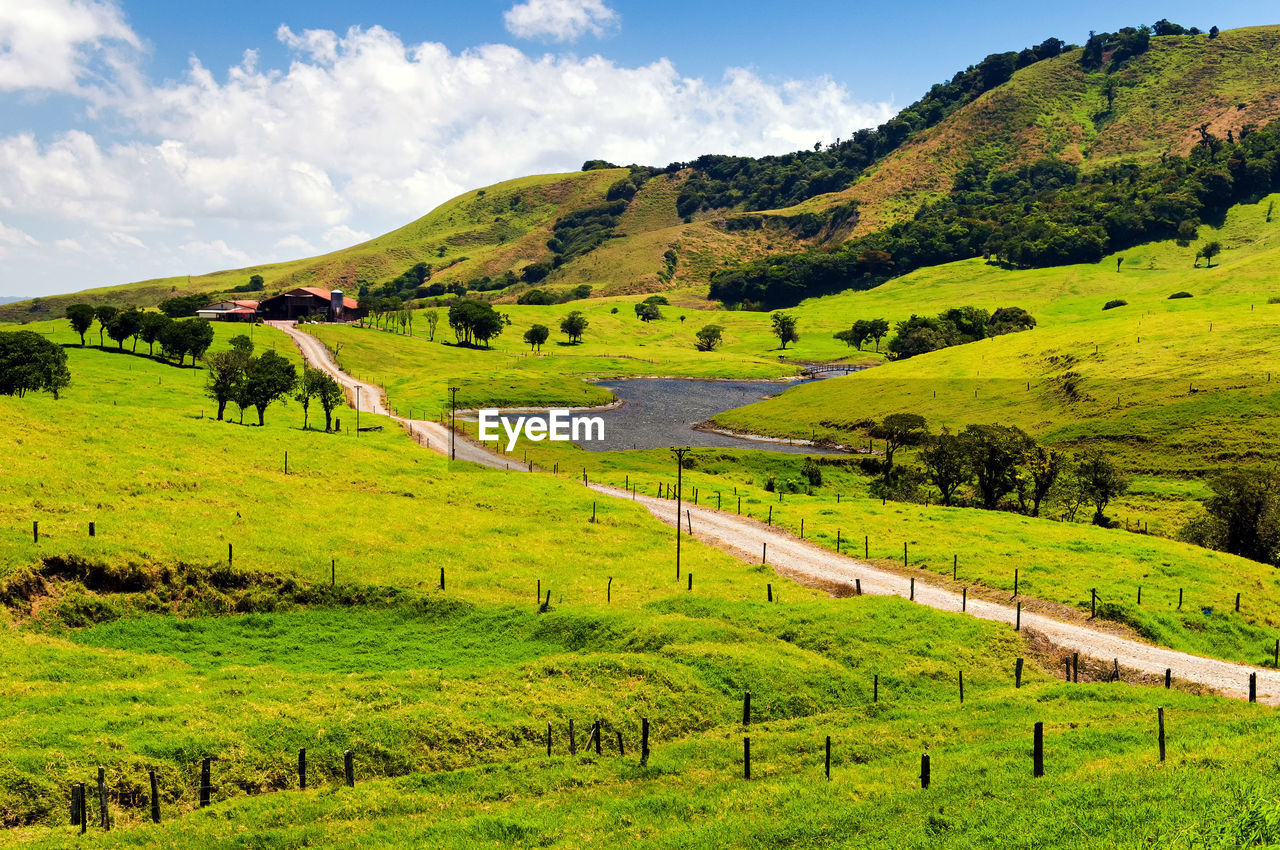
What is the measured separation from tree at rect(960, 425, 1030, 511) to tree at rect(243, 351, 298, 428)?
95495mm

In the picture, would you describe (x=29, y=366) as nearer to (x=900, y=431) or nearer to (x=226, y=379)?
(x=226, y=379)

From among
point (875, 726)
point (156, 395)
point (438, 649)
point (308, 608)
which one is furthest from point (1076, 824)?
point (156, 395)

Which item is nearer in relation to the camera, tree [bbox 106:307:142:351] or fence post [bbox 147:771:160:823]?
fence post [bbox 147:771:160:823]

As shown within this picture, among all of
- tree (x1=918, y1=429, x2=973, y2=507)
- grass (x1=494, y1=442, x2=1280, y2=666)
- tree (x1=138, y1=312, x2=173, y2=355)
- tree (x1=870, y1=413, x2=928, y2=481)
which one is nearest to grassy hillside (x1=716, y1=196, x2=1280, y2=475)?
tree (x1=870, y1=413, x2=928, y2=481)

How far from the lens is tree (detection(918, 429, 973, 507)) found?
99.4 m

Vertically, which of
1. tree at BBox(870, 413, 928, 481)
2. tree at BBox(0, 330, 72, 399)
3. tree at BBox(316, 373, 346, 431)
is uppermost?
tree at BBox(0, 330, 72, 399)

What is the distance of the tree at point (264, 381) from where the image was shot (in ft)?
391

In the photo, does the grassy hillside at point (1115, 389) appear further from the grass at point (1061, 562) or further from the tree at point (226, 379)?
the tree at point (226, 379)

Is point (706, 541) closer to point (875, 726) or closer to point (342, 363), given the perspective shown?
point (875, 726)

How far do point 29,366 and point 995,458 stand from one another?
131815 millimetres

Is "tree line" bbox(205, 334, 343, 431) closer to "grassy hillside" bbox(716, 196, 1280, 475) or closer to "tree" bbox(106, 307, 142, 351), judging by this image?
"tree" bbox(106, 307, 142, 351)

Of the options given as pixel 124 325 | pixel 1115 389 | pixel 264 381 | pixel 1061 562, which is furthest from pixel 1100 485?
pixel 124 325

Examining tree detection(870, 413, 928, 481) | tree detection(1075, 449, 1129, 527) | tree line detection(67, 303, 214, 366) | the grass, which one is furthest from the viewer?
tree line detection(67, 303, 214, 366)

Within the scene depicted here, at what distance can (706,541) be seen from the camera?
73375 mm
